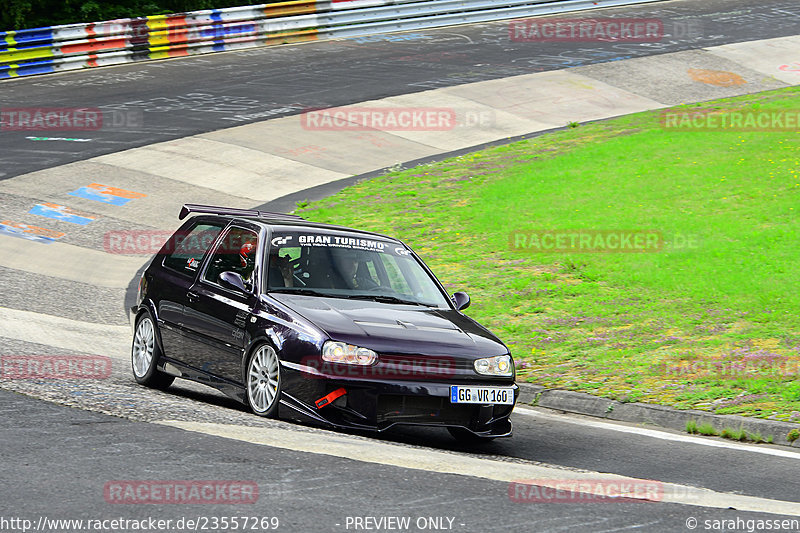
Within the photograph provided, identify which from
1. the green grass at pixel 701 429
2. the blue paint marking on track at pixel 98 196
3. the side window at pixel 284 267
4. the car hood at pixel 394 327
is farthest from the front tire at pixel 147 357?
the blue paint marking on track at pixel 98 196

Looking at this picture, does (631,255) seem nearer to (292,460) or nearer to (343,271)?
(343,271)

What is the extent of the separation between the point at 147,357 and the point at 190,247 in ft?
3.53

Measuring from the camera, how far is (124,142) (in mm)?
21984

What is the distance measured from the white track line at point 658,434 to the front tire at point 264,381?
257 centimetres

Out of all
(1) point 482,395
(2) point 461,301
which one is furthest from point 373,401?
(2) point 461,301

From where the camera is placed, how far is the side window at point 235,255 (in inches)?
343

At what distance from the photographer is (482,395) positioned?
768 cm

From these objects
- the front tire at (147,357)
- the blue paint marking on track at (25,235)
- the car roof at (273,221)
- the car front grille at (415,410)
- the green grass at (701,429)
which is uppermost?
the car roof at (273,221)

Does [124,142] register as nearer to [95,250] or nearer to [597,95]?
[95,250]

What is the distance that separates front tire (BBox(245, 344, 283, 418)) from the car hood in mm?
410

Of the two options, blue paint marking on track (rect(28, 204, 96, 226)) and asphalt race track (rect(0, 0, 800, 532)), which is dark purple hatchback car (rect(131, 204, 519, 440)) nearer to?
asphalt race track (rect(0, 0, 800, 532))

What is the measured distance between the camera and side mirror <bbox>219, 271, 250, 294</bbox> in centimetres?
840

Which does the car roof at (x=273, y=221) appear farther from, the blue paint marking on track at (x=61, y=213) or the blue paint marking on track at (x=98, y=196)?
the blue paint marking on track at (x=98, y=196)

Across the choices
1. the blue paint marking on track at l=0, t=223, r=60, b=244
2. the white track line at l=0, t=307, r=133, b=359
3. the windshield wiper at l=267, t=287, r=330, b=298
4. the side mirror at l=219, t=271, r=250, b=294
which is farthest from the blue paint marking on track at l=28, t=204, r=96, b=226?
the windshield wiper at l=267, t=287, r=330, b=298
